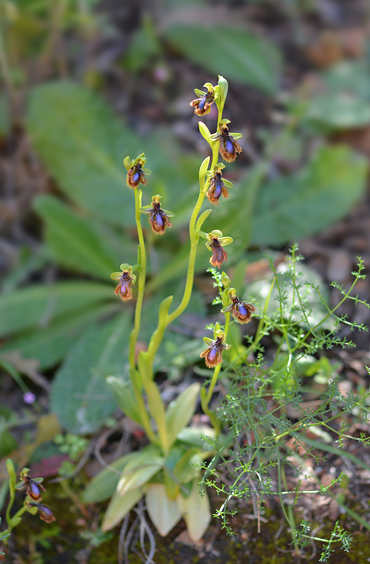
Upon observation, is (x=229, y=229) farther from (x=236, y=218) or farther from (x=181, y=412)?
(x=181, y=412)

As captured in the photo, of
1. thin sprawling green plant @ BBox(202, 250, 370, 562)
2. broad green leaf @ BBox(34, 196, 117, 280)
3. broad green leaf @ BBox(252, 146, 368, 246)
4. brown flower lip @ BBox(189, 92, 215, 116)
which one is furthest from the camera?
broad green leaf @ BBox(252, 146, 368, 246)

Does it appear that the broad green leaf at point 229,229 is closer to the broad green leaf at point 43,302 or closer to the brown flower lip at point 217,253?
the broad green leaf at point 43,302

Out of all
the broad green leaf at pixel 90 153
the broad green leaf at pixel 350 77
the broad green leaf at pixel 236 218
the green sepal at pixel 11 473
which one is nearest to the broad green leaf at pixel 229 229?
the broad green leaf at pixel 236 218

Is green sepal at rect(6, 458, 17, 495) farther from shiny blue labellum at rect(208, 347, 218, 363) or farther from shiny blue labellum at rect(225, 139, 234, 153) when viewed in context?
shiny blue labellum at rect(225, 139, 234, 153)

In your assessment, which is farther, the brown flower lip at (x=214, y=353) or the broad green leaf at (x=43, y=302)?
the broad green leaf at (x=43, y=302)

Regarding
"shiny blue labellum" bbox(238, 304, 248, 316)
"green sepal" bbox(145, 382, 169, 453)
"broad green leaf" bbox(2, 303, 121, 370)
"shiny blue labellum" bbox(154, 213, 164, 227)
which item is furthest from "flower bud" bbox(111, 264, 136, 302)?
"broad green leaf" bbox(2, 303, 121, 370)

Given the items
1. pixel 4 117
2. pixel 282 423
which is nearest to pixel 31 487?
pixel 282 423
